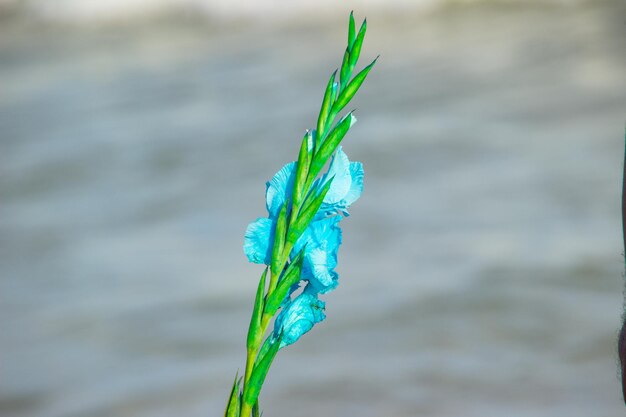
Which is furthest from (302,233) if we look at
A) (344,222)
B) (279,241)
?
(344,222)

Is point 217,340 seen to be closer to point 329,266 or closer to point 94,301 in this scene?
point 94,301

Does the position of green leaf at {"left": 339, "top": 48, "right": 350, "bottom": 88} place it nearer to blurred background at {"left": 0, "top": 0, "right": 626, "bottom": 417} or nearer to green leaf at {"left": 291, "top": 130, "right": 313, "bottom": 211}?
green leaf at {"left": 291, "top": 130, "right": 313, "bottom": 211}

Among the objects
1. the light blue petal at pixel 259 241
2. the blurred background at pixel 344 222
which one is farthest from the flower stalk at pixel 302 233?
the blurred background at pixel 344 222

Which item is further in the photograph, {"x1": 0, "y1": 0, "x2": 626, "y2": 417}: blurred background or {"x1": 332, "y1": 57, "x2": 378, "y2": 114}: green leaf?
{"x1": 0, "y1": 0, "x2": 626, "y2": 417}: blurred background

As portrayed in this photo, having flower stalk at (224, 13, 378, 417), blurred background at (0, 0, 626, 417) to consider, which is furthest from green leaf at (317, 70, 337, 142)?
blurred background at (0, 0, 626, 417)

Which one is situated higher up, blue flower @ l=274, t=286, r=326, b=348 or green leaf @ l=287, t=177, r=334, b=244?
green leaf @ l=287, t=177, r=334, b=244

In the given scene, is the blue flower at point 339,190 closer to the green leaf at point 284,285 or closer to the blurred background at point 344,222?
the green leaf at point 284,285

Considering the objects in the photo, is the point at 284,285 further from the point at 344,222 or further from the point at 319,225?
the point at 344,222

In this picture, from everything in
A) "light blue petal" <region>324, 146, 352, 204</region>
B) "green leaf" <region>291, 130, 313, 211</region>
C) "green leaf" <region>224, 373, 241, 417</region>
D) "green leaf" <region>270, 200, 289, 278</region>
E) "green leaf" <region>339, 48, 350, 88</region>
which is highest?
"green leaf" <region>339, 48, 350, 88</region>
